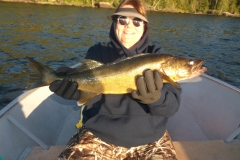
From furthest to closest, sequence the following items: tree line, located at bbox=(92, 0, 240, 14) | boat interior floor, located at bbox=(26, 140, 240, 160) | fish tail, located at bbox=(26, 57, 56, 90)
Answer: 1. tree line, located at bbox=(92, 0, 240, 14)
2. boat interior floor, located at bbox=(26, 140, 240, 160)
3. fish tail, located at bbox=(26, 57, 56, 90)

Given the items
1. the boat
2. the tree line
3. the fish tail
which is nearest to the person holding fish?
the fish tail

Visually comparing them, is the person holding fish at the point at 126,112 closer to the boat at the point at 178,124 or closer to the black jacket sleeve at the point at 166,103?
the black jacket sleeve at the point at 166,103

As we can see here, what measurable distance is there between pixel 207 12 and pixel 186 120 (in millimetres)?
61030

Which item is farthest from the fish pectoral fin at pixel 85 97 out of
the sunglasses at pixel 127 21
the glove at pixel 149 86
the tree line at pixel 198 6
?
the tree line at pixel 198 6

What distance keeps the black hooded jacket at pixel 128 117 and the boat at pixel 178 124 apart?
2.65ft

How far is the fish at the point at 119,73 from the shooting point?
2779mm

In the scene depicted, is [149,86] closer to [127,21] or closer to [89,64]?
[89,64]

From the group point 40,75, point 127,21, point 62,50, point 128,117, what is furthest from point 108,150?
point 62,50

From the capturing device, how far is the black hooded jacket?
2.82 m

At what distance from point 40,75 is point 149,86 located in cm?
153

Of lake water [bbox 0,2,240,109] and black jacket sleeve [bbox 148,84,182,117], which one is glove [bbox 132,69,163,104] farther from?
lake water [bbox 0,2,240,109]

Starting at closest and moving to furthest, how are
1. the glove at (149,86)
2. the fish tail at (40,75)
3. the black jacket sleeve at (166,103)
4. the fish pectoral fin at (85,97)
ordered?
1. the glove at (149,86)
2. the black jacket sleeve at (166,103)
3. the fish pectoral fin at (85,97)
4. the fish tail at (40,75)

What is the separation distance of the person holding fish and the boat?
76 cm

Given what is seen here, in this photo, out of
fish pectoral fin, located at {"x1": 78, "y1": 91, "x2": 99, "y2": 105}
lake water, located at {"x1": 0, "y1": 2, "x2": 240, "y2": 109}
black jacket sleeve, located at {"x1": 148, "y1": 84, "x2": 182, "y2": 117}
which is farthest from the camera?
lake water, located at {"x1": 0, "y1": 2, "x2": 240, "y2": 109}
